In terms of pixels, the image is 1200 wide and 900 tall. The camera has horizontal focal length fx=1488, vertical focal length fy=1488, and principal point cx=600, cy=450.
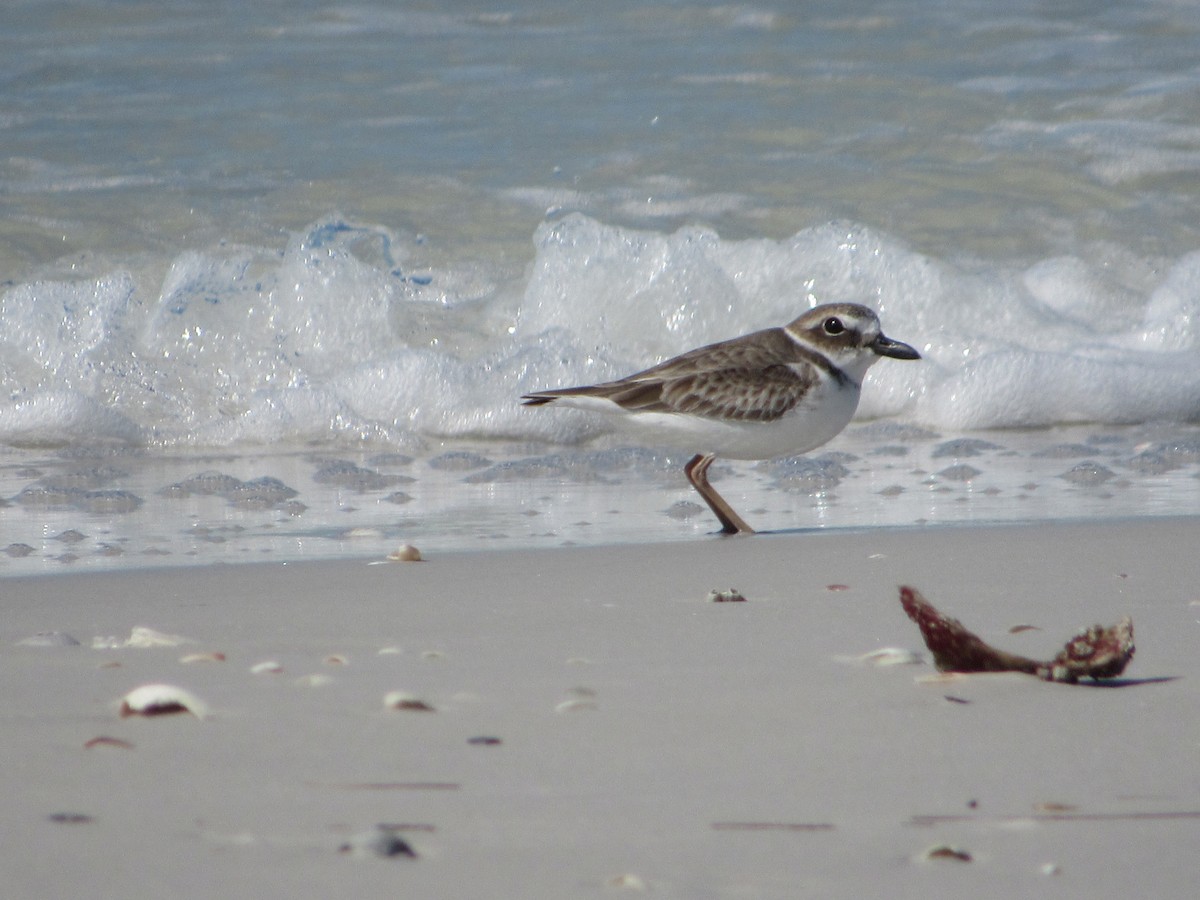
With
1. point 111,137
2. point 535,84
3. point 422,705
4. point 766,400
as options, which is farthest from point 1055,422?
point 111,137

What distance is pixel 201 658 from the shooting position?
2514mm

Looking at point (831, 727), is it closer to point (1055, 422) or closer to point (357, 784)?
point (357, 784)

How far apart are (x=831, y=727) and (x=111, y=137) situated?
36.9ft

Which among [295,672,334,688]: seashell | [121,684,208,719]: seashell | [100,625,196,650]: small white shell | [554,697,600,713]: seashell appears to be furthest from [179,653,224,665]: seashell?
[554,697,600,713]: seashell

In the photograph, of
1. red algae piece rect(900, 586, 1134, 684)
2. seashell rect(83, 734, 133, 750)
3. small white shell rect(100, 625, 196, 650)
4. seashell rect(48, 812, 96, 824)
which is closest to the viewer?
seashell rect(48, 812, 96, 824)

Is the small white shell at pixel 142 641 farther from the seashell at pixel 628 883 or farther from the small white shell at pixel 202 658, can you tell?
the seashell at pixel 628 883

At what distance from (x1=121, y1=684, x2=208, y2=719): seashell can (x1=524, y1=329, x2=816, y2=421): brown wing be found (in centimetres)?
295

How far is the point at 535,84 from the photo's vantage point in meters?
13.1

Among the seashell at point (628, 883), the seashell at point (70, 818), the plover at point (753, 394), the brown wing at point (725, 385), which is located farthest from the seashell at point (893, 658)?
the brown wing at point (725, 385)

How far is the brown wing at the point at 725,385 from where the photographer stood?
4.84 m

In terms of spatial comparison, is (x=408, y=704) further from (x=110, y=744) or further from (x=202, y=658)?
(x=202, y=658)

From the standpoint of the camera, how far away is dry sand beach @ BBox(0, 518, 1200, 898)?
59.0 inches

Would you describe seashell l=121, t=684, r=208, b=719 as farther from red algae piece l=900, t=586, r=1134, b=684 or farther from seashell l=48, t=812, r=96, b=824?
red algae piece l=900, t=586, r=1134, b=684

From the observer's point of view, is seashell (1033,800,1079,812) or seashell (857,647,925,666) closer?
seashell (1033,800,1079,812)
